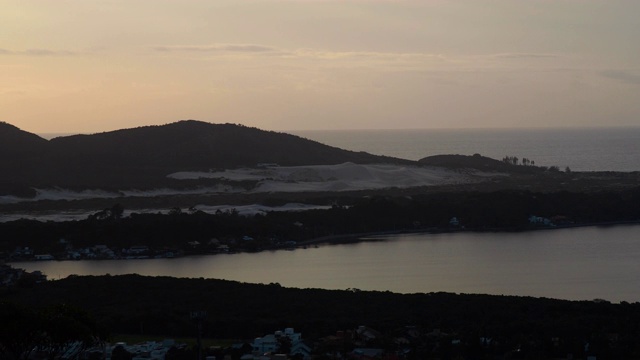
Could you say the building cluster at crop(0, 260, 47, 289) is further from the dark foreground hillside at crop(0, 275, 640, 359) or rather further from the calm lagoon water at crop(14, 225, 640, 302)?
the calm lagoon water at crop(14, 225, 640, 302)

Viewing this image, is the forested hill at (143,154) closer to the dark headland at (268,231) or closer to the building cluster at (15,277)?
the dark headland at (268,231)

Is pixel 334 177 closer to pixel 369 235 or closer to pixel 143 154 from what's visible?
pixel 143 154

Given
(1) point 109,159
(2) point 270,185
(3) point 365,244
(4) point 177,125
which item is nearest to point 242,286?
(3) point 365,244

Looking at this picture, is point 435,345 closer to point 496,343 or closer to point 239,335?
point 496,343

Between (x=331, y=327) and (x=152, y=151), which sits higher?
(x=152, y=151)

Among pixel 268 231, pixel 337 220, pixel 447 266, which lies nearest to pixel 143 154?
pixel 337 220

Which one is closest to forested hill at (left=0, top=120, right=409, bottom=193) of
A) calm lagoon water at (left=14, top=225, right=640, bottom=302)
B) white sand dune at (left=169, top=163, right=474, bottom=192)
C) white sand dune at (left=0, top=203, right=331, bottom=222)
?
white sand dune at (left=169, top=163, right=474, bottom=192)
